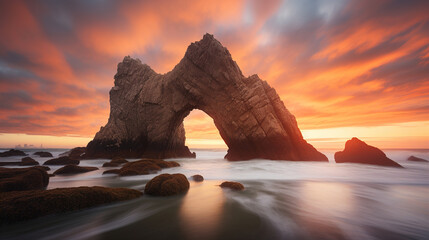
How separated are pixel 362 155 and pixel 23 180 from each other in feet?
81.2

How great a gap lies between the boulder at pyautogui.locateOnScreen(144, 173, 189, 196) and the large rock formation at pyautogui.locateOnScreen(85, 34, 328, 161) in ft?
52.1

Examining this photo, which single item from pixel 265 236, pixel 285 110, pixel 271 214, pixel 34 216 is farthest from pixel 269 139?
pixel 34 216

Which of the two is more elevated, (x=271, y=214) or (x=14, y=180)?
(x=14, y=180)

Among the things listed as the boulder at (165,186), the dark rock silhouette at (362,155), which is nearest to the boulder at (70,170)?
the boulder at (165,186)

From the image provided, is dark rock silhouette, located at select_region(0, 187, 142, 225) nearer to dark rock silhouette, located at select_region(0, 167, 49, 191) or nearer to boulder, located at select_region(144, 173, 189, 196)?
boulder, located at select_region(144, 173, 189, 196)

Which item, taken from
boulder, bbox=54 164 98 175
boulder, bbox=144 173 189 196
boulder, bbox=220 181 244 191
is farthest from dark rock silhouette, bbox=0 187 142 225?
boulder, bbox=54 164 98 175

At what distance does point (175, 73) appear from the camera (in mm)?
23891

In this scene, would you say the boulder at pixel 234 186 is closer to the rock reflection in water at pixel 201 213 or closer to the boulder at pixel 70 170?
the rock reflection in water at pixel 201 213

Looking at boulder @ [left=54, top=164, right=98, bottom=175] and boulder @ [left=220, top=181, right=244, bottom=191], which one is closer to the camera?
boulder @ [left=220, top=181, right=244, bottom=191]

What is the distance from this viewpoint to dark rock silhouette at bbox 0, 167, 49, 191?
5.34 meters

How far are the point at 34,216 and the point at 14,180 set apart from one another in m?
3.70

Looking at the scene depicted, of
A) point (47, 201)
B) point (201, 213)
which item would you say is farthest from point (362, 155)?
point (47, 201)

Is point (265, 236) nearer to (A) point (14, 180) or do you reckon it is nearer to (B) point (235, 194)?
(B) point (235, 194)

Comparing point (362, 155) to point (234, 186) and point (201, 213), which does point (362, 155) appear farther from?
point (201, 213)
